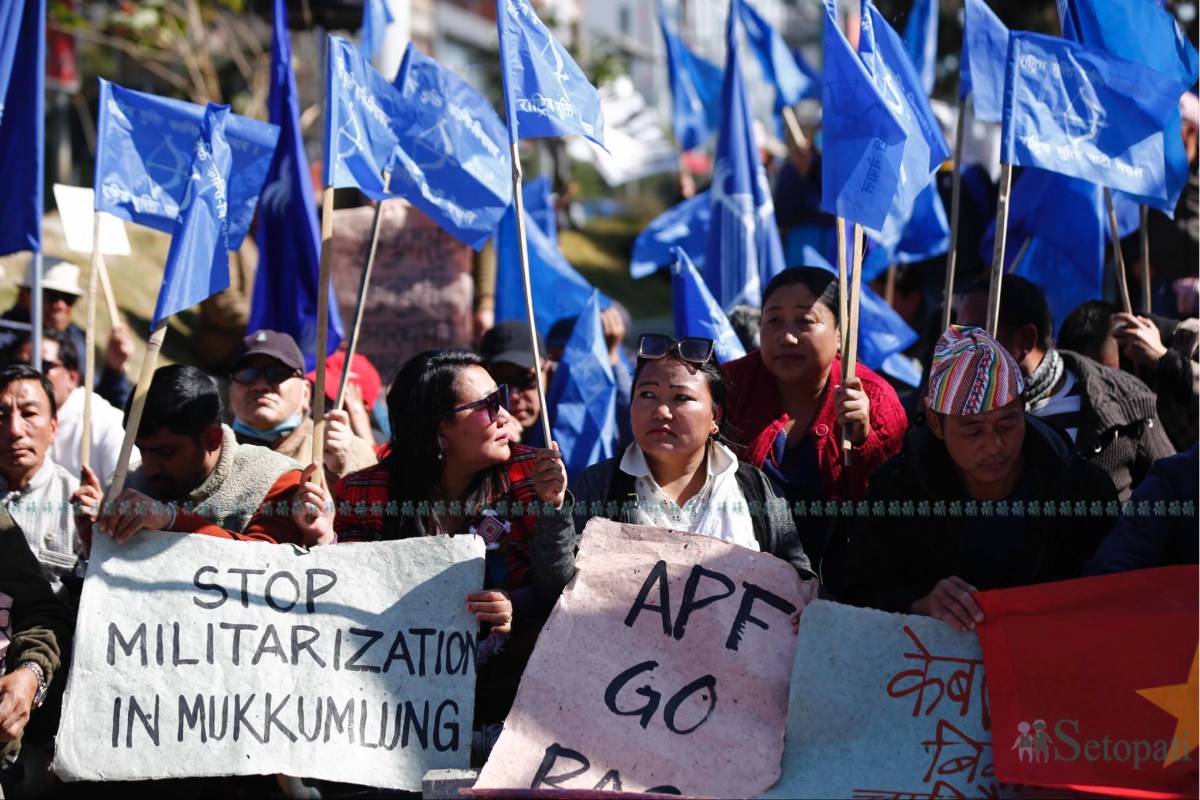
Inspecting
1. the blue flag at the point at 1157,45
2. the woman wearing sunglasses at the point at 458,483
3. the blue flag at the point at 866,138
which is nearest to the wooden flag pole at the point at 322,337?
the woman wearing sunglasses at the point at 458,483

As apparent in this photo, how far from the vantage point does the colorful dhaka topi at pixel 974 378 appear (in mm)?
3957

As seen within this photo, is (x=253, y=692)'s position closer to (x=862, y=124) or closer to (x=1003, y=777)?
(x=1003, y=777)

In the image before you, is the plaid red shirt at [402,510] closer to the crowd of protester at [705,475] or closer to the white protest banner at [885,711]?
the crowd of protester at [705,475]

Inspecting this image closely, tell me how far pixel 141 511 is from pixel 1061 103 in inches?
128

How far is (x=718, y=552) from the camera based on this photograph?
13.1 ft

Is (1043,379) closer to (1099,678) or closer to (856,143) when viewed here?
(856,143)

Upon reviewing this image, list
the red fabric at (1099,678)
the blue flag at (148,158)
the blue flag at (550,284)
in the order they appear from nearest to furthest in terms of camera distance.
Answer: the red fabric at (1099,678)
the blue flag at (148,158)
the blue flag at (550,284)

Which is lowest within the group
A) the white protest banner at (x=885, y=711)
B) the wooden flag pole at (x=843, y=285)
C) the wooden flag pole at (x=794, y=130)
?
the white protest banner at (x=885, y=711)

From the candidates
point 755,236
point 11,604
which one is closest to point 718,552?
point 11,604

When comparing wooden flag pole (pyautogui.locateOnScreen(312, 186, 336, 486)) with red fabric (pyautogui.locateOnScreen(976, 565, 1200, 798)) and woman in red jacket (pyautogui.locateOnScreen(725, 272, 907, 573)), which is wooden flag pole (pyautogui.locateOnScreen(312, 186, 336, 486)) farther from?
red fabric (pyautogui.locateOnScreen(976, 565, 1200, 798))

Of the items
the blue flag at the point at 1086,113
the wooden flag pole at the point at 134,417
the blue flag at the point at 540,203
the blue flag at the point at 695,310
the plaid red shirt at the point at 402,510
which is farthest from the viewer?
the blue flag at the point at 540,203

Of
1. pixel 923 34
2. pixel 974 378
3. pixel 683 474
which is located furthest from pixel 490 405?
pixel 923 34

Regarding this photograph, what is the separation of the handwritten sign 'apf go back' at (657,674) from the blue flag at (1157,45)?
2448 mm

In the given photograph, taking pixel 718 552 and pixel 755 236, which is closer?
pixel 718 552
